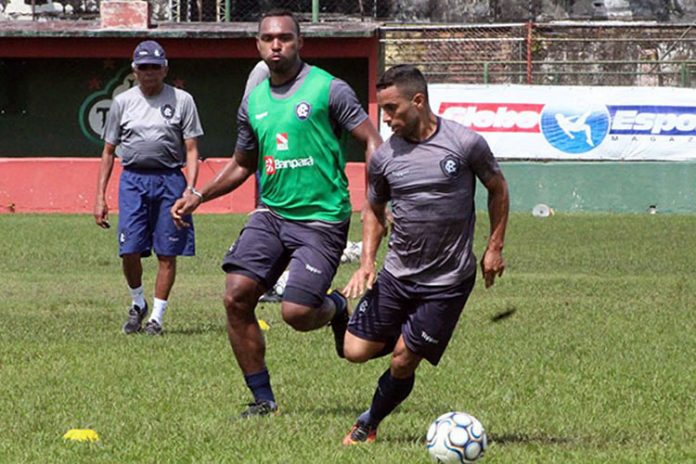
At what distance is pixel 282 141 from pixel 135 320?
424 centimetres

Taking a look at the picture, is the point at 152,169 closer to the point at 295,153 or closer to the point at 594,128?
the point at 295,153

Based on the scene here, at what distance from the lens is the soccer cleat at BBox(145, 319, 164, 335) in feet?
37.8

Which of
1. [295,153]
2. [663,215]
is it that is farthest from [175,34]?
[295,153]

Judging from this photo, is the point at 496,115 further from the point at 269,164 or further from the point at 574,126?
the point at 269,164

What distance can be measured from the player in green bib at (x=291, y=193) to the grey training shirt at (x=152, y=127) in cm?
357

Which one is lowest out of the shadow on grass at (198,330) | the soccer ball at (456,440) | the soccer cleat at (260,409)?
the shadow on grass at (198,330)

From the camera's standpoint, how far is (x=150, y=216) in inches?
457

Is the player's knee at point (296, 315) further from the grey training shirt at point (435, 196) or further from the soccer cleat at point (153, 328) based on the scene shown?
the soccer cleat at point (153, 328)

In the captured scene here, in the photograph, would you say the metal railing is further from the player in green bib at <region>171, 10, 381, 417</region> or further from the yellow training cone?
the yellow training cone

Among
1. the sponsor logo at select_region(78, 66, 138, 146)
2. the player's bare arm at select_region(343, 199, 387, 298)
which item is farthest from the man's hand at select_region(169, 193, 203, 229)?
the sponsor logo at select_region(78, 66, 138, 146)

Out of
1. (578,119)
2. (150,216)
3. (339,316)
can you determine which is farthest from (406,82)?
(578,119)

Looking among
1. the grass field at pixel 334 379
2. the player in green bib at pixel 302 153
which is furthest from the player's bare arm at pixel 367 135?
the grass field at pixel 334 379

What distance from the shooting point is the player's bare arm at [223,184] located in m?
8.19

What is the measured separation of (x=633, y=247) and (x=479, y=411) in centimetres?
1231
